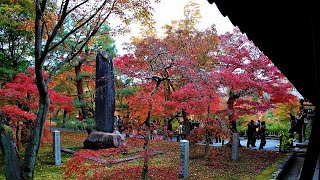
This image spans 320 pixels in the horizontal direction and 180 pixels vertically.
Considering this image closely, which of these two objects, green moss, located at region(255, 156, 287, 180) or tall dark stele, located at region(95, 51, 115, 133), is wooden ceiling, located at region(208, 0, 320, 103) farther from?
tall dark stele, located at region(95, 51, 115, 133)

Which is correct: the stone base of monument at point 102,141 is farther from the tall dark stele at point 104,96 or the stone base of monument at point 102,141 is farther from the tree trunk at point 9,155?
the tree trunk at point 9,155

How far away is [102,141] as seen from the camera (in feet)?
49.6

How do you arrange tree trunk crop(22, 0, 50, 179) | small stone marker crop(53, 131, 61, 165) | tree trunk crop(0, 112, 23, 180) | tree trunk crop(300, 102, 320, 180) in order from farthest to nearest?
small stone marker crop(53, 131, 61, 165) < tree trunk crop(22, 0, 50, 179) < tree trunk crop(0, 112, 23, 180) < tree trunk crop(300, 102, 320, 180)

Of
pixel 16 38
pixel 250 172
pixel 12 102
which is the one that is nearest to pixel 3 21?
pixel 16 38

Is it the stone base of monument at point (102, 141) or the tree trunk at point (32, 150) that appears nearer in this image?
the tree trunk at point (32, 150)

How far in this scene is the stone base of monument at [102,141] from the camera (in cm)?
1511

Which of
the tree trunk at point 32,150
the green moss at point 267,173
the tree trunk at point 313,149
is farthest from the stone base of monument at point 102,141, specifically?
the tree trunk at point 313,149

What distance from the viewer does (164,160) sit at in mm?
13148

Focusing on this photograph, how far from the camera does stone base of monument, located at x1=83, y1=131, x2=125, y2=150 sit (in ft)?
49.6

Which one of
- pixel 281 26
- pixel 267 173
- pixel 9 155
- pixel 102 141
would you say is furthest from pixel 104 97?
pixel 281 26

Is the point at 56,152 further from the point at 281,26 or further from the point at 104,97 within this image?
the point at 281,26

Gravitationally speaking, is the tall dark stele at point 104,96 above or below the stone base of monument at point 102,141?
above

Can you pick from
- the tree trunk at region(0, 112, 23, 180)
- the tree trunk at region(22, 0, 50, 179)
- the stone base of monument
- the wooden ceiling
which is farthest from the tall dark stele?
the wooden ceiling

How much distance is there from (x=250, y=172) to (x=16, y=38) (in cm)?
1199
